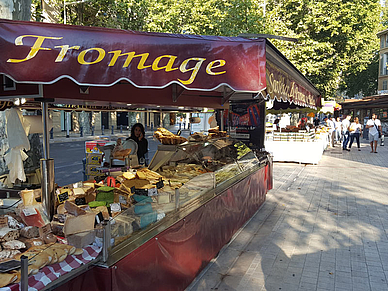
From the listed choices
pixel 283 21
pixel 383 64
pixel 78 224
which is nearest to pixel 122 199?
pixel 78 224

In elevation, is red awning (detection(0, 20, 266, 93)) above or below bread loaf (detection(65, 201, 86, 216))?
above

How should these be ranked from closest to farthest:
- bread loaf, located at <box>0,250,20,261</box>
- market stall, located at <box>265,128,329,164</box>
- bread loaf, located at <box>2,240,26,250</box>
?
bread loaf, located at <box>0,250,20,261</box> → bread loaf, located at <box>2,240,26,250</box> → market stall, located at <box>265,128,329,164</box>

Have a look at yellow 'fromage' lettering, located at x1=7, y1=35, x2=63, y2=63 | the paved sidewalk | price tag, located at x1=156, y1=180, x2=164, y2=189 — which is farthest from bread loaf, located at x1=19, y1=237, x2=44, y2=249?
the paved sidewalk

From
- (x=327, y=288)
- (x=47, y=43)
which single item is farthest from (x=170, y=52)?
(x=327, y=288)

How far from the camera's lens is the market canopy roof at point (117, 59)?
2.33 meters

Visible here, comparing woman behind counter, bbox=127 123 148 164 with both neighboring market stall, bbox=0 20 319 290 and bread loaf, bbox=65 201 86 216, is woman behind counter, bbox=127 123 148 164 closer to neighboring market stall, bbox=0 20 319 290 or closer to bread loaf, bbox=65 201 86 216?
neighboring market stall, bbox=0 20 319 290

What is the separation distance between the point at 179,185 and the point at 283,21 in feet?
65.0

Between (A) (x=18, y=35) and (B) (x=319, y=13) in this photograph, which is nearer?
(A) (x=18, y=35)

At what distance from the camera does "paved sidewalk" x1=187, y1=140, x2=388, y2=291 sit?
12.2 ft

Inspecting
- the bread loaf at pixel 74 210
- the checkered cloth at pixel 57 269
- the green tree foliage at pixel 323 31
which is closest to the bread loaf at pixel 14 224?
the bread loaf at pixel 74 210

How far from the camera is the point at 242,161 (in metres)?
6.06

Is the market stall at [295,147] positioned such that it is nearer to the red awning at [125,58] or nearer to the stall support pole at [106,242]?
the red awning at [125,58]

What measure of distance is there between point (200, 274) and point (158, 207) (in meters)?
1.21

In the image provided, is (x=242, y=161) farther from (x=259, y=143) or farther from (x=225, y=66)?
(x=225, y=66)
